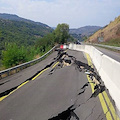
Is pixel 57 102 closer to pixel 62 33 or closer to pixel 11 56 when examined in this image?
pixel 11 56

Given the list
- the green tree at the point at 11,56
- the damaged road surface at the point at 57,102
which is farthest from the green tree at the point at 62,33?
the damaged road surface at the point at 57,102

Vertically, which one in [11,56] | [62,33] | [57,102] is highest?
[62,33]

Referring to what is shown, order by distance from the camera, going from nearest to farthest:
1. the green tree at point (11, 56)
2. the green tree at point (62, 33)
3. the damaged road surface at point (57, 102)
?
1. the damaged road surface at point (57, 102)
2. the green tree at point (11, 56)
3. the green tree at point (62, 33)

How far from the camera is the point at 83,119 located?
4613 mm

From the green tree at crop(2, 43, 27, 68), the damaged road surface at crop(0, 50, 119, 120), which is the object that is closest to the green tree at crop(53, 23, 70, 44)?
the green tree at crop(2, 43, 27, 68)

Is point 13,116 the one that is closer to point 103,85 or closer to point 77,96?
point 77,96

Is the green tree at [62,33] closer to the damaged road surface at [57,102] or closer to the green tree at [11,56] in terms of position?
the green tree at [11,56]

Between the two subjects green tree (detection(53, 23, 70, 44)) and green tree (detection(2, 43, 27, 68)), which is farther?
green tree (detection(53, 23, 70, 44))

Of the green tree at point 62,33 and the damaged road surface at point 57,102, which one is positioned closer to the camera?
the damaged road surface at point 57,102

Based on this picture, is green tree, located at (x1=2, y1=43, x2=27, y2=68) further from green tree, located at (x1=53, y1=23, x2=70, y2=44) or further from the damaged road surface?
green tree, located at (x1=53, y1=23, x2=70, y2=44)

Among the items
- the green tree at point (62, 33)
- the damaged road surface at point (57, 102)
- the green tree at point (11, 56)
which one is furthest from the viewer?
the green tree at point (62, 33)

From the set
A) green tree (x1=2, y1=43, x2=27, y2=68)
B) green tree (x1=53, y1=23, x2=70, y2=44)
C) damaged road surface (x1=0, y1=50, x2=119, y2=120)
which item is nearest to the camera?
damaged road surface (x1=0, y1=50, x2=119, y2=120)

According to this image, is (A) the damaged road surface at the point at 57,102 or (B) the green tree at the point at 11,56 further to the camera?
(B) the green tree at the point at 11,56

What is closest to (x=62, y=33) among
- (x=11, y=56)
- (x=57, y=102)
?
(x=11, y=56)
